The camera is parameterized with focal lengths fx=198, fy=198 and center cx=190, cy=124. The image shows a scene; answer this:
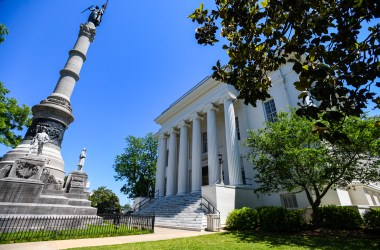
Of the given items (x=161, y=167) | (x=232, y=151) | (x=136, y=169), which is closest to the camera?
(x=232, y=151)

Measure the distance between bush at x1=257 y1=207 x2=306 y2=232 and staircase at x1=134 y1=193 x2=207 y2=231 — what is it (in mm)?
4183

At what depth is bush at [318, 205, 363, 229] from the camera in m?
10.8

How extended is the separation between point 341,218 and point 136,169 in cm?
3250

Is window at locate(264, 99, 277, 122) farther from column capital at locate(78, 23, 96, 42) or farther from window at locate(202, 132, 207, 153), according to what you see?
column capital at locate(78, 23, 96, 42)

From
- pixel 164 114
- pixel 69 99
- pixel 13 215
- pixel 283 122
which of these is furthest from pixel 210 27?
pixel 164 114

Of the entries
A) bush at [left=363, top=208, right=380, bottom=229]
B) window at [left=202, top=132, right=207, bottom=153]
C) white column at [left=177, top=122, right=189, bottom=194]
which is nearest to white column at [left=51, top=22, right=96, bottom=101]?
white column at [left=177, top=122, right=189, bottom=194]

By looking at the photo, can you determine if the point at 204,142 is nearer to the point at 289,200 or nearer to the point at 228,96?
the point at 228,96

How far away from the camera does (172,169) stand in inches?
993

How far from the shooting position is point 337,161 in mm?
10805

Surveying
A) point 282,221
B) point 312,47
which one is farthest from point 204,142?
point 312,47

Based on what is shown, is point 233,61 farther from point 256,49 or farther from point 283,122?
point 283,122

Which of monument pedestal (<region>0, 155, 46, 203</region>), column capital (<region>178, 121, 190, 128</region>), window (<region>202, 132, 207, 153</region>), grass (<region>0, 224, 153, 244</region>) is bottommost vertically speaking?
grass (<region>0, 224, 153, 244</region>)

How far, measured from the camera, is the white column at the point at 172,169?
24.2 m

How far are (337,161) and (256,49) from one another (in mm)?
10093
